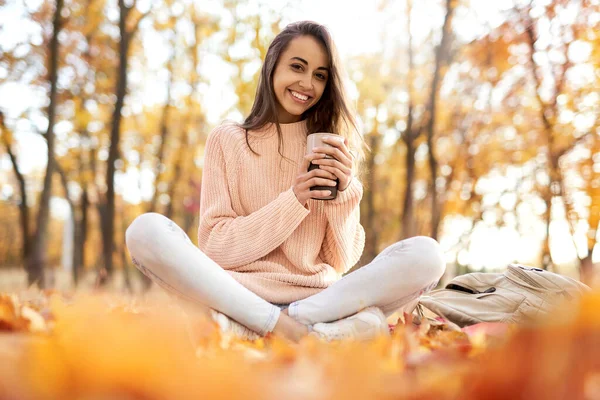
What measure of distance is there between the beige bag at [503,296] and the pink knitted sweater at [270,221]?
515 millimetres

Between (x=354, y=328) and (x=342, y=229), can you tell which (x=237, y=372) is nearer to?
(x=354, y=328)

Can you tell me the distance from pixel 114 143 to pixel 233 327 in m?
5.59

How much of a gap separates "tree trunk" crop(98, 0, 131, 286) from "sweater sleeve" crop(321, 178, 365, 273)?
494cm

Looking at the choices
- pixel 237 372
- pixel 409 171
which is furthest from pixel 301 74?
pixel 409 171

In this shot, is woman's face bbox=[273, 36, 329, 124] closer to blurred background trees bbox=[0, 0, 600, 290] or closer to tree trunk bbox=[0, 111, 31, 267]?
blurred background trees bbox=[0, 0, 600, 290]

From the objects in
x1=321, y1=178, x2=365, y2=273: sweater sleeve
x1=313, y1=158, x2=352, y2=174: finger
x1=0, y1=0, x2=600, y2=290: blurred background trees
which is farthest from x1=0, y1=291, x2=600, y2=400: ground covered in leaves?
x1=0, y1=0, x2=600, y2=290: blurred background trees

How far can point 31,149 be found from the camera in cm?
874

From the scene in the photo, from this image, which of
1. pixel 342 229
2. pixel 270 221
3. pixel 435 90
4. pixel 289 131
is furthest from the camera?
pixel 435 90

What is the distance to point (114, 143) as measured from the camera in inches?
281

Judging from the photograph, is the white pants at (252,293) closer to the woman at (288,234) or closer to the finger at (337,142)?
the woman at (288,234)

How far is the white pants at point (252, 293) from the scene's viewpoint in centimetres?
212

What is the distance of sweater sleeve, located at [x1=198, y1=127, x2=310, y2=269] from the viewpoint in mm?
2445

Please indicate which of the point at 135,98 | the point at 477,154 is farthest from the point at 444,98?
the point at 135,98

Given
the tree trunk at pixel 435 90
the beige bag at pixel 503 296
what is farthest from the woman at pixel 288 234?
the tree trunk at pixel 435 90
